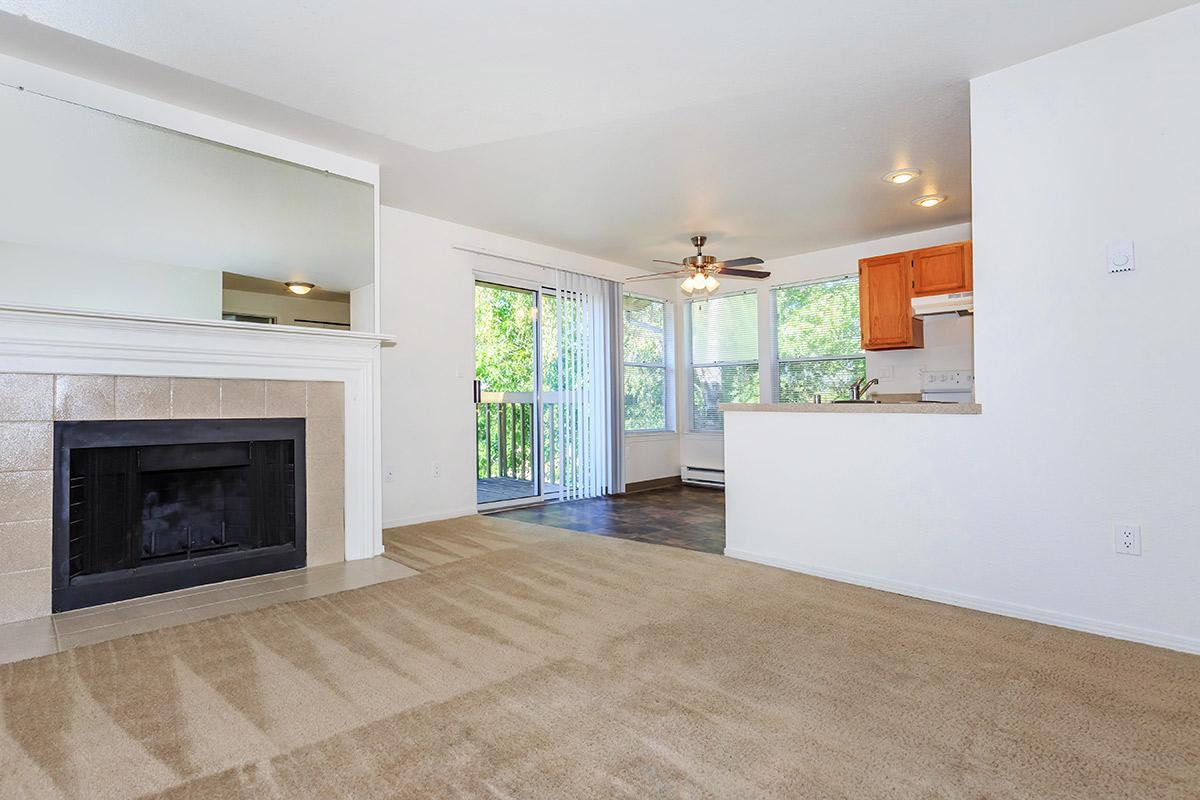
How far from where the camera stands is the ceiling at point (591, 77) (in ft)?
7.55

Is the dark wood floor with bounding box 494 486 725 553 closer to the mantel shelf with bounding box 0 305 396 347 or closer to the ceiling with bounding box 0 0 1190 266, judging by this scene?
the mantel shelf with bounding box 0 305 396 347

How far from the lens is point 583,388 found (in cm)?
595

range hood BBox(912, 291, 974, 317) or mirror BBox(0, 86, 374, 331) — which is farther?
range hood BBox(912, 291, 974, 317)

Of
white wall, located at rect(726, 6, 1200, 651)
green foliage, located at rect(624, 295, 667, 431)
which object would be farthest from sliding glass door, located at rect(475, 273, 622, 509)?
white wall, located at rect(726, 6, 1200, 651)

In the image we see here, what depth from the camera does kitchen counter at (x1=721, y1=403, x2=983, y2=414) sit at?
2.76m

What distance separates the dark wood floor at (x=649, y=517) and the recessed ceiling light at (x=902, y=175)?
2.74 metres

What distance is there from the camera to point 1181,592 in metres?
2.23

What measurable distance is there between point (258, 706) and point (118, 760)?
1.12 feet

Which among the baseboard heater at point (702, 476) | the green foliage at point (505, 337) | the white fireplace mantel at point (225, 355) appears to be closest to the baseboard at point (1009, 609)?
the white fireplace mantel at point (225, 355)

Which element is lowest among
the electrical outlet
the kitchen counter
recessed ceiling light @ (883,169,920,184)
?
the electrical outlet

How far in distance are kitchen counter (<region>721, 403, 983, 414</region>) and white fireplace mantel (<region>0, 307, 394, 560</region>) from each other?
235 cm

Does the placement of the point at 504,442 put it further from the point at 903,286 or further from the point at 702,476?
the point at 903,286

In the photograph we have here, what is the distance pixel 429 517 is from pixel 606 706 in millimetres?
3321

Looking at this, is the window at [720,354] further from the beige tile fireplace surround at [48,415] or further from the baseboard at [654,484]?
the beige tile fireplace surround at [48,415]
